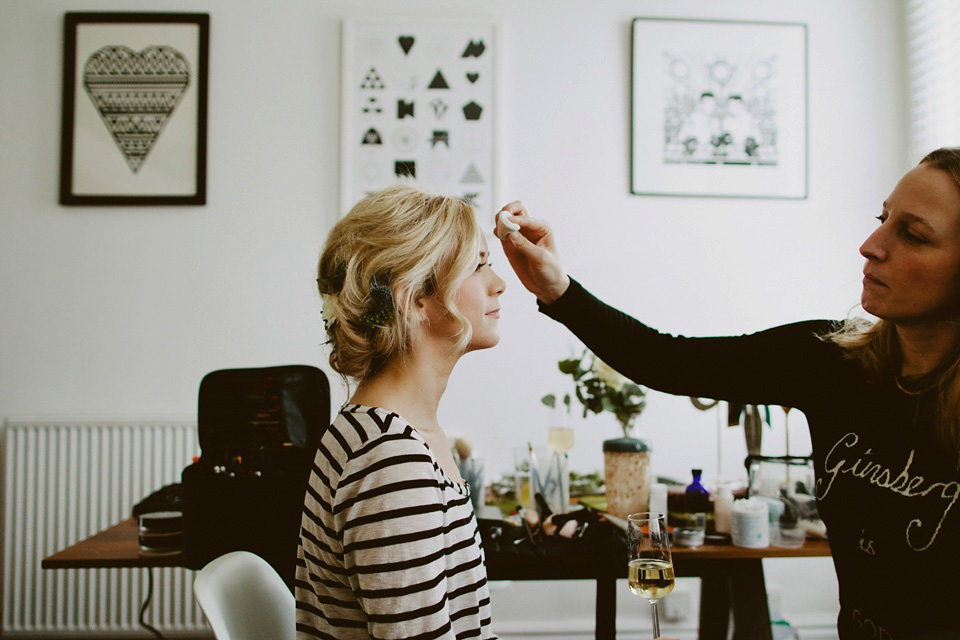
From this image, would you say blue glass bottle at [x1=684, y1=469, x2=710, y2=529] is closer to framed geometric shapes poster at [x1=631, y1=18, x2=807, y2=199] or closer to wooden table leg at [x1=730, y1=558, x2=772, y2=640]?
wooden table leg at [x1=730, y1=558, x2=772, y2=640]

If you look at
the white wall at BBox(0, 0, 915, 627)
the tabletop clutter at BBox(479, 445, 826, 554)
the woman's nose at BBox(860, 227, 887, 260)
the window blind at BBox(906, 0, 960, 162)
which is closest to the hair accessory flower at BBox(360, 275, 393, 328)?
the woman's nose at BBox(860, 227, 887, 260)

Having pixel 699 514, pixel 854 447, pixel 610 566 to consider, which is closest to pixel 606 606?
pixel 610 566

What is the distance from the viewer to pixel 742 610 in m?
1.93

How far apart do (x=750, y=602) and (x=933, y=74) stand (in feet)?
7.66

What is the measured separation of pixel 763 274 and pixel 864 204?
1.78 feet

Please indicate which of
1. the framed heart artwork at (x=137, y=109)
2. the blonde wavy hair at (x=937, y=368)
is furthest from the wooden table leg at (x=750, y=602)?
the framed heart artwork at (x=137, y=109)

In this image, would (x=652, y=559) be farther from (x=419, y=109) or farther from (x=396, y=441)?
(x=419, y=109)

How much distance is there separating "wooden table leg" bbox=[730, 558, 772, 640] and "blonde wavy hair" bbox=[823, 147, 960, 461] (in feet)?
2.74

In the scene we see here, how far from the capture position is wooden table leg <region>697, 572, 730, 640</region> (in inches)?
82.1

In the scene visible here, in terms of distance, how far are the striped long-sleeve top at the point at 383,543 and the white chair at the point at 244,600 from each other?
9 cm

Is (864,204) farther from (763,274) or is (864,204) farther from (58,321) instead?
(58,321)

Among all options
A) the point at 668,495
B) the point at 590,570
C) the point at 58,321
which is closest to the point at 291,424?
the point at 590,570

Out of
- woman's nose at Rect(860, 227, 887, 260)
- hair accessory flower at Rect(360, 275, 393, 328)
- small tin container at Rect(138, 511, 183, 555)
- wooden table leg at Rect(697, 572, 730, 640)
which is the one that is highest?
woman's nose at Rect(860, 227, 887, 260)

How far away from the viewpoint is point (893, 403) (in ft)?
3.84
